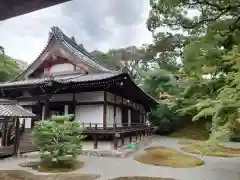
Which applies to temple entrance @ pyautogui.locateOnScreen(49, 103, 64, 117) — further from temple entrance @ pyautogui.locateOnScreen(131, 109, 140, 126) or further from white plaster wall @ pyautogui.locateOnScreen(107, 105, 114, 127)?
temple entrance @ pyautogui.locateOnScreen(131, 109, 140, 126)

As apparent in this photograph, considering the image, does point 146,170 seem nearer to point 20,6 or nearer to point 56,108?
point 20,6

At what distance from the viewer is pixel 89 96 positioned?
1357 centimetres

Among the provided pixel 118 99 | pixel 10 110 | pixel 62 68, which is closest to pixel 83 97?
pixel 118 99

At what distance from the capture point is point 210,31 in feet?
15.4

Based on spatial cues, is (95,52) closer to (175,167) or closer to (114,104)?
(114,104)

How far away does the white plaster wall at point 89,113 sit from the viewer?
13.3 meters

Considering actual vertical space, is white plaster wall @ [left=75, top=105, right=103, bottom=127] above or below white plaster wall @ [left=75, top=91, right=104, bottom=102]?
below

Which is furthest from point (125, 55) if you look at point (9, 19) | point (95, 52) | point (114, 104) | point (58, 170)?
point (9, 19)

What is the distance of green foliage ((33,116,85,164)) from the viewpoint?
328 inches

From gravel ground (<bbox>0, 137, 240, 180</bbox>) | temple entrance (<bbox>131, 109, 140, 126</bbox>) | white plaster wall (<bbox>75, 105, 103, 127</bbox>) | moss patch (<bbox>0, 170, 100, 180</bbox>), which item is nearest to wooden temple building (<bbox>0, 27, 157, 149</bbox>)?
white plaster wall (<bbox>75, 105, 103, 127</bbox>)

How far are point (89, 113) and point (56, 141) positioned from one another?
16.8 feet

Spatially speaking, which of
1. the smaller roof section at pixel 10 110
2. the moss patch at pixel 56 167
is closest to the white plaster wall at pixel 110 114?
the smaller roof section at pixel 10 110

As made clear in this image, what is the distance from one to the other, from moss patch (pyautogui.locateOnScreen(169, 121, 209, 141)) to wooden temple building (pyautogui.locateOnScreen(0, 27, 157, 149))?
31.7 ft

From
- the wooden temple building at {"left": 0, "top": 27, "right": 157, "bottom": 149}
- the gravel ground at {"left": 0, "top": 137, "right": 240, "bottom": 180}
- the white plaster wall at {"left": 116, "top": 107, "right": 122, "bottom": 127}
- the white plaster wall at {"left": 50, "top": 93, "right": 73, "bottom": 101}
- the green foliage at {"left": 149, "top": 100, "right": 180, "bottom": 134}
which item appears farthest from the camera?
the green foliage at {"left": 149, "top": 100, "right": 180, "bottom": 134}
